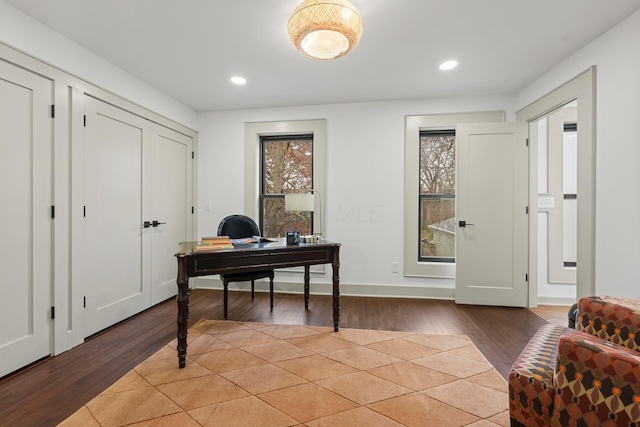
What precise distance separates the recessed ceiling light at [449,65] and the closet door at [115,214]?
3.23 m

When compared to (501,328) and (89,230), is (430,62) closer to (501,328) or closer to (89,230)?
(501,328)

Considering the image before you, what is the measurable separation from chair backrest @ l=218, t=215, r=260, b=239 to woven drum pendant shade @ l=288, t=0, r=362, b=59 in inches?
79.8

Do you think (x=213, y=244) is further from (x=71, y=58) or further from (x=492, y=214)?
(x=492, y=214)

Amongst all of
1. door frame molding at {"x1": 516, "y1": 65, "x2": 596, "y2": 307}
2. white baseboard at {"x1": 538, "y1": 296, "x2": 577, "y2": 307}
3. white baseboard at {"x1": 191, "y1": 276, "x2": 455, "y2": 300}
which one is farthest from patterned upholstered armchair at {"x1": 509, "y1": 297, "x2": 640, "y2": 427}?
white baseboard at {"x1": 538, "y1": 296, "x2": 577, "y2": 307}

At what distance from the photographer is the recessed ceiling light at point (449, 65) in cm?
282

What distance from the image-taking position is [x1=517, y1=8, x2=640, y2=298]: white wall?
2072mm

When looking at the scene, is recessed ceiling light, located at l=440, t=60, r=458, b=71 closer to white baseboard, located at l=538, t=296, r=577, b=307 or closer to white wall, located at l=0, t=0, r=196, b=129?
white baseboard, located at l=538, t=296, r=577, b=307

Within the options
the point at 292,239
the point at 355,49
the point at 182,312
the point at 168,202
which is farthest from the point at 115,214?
the point at 355,49

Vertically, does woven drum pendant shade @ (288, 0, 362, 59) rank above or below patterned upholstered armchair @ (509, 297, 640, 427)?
above

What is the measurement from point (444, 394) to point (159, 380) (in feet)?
5.97

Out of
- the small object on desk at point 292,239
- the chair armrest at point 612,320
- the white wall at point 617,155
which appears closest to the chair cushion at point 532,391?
the chair armrest at point 612,320

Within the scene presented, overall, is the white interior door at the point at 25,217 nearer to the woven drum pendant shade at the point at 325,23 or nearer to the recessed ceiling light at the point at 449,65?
the woven drum pendant shade at the point at 325,23

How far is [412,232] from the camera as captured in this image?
12.5 ft

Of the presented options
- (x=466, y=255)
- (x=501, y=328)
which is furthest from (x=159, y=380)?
(x=466, y=255)
